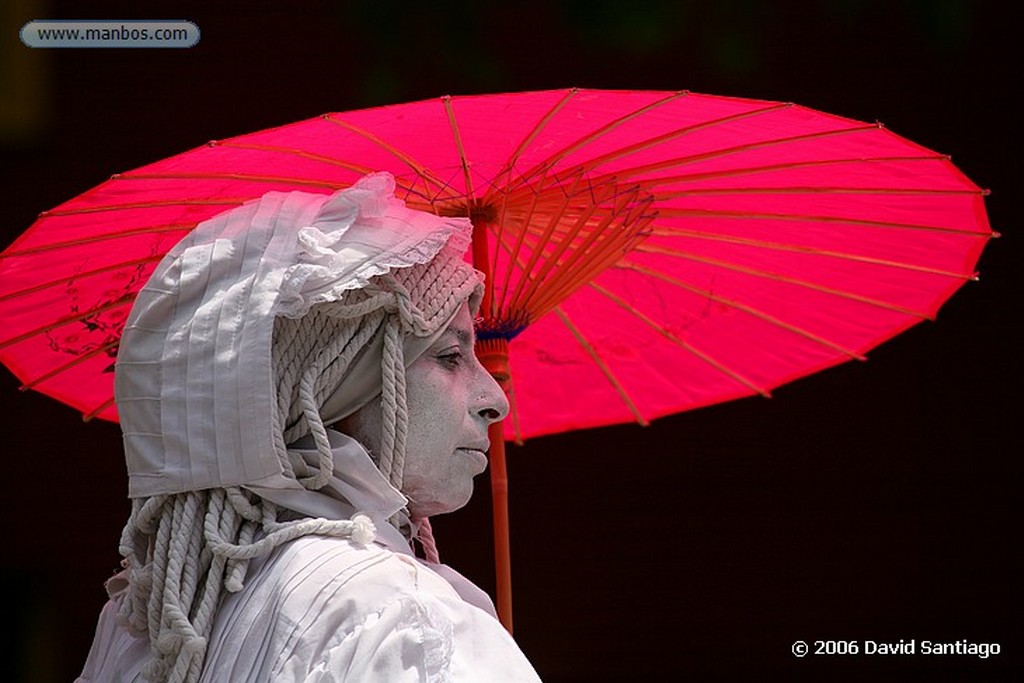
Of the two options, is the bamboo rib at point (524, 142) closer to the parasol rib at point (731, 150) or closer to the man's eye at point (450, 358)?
the parasol rib at point (731, 150)

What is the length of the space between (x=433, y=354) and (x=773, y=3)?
5.39ft

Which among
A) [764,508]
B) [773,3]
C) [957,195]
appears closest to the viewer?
[957,195]

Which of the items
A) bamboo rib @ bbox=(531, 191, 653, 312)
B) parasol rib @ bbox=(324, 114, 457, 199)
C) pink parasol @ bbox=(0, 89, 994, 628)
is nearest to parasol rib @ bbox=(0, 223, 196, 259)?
pink parasol @ bbox=(0, 89, 994, 628)

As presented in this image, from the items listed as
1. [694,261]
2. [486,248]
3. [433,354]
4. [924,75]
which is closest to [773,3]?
[924,75]

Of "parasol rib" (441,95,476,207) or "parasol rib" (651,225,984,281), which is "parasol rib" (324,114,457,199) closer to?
"parasol rib" (441,95,476,207)

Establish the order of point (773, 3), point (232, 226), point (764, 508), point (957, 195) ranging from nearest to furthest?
point (232, 226) → point (957, 195) → point (773, 3) → point (764, 508)

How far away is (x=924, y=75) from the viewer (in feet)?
11.6

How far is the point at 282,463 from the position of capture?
1.87 metres

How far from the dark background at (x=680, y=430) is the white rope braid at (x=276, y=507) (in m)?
1.43

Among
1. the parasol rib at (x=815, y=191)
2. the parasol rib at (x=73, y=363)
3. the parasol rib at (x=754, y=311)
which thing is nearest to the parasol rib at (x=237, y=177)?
the parasol rib at (x=73, y=363)

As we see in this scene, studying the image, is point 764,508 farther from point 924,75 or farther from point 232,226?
point 232,226

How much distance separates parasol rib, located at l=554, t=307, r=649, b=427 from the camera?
290cm

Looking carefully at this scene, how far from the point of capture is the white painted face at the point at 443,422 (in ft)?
6.59

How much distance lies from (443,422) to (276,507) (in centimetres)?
22
